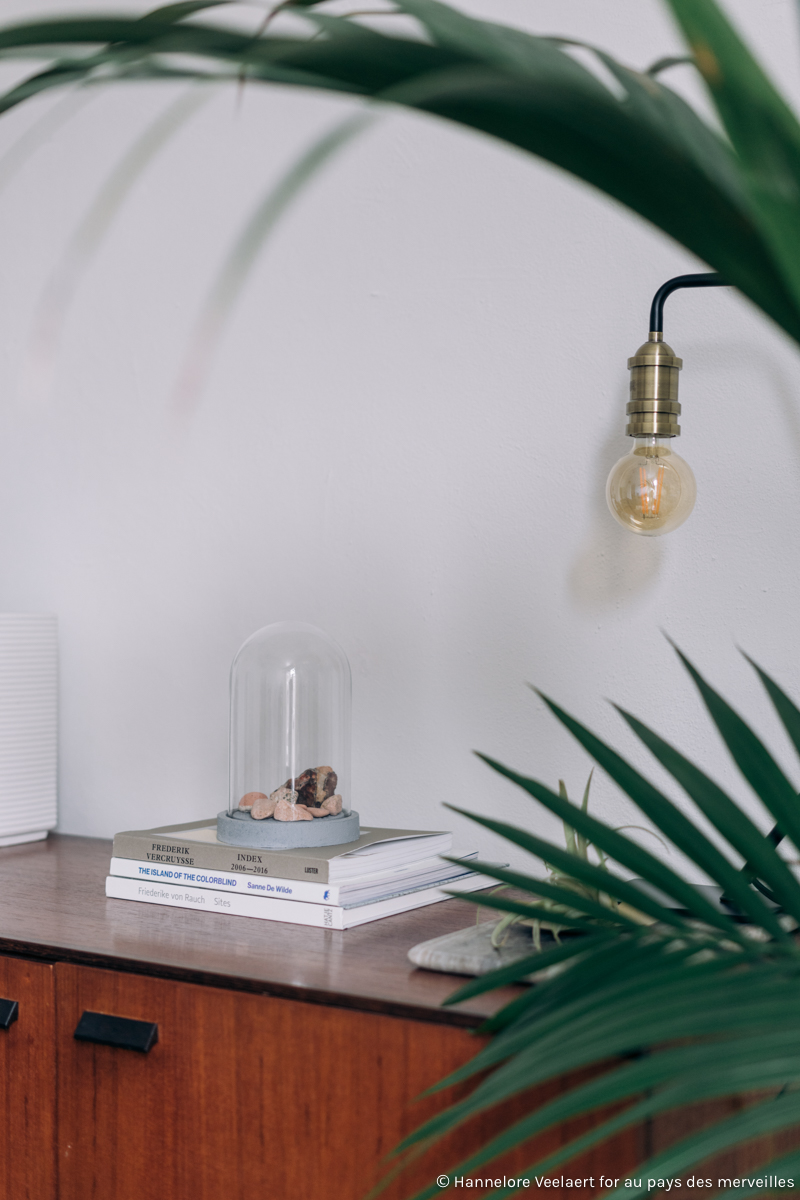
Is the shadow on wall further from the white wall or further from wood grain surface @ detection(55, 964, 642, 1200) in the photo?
wood grain surface @ detection(55, 964, 642, 1200)

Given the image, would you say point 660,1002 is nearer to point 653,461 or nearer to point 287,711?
point 653,461

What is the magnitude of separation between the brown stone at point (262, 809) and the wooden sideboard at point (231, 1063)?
4.7 inches

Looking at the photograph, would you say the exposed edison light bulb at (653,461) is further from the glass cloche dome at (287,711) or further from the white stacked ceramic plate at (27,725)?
the white stacked ceramic plate at (27,725)

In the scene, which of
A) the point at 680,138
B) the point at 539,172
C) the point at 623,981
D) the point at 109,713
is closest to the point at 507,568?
the point at 539,172

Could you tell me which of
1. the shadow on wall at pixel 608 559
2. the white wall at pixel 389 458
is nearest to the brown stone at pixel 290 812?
the white wall at pixel 389 458

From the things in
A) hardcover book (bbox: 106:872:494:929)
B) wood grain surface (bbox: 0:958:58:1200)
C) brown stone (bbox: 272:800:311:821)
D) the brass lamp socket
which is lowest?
wood grain surface (bbox: 0:958:58:1200)

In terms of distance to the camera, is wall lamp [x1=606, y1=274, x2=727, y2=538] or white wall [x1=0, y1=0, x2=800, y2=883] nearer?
wall lamp [x1=606, y1=274, x2=727, y2=538]

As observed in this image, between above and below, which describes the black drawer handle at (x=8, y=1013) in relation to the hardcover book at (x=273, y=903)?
below

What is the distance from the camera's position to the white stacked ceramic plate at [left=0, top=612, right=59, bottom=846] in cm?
145

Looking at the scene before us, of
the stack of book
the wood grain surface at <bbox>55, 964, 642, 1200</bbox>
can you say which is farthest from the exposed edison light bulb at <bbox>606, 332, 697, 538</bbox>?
the wood grain surface at <bbox>55, 964, 642, 1200</bbox>

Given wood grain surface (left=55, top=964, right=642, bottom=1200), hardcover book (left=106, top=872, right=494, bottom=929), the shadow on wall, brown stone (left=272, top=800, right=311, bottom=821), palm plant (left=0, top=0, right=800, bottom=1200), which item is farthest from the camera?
the shadow on wall

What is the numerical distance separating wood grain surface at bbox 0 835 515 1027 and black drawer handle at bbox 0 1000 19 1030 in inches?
1.8

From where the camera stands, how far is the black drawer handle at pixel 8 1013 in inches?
36.7

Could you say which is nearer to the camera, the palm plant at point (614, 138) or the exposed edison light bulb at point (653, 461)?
the palm plant at point (614, 138)
